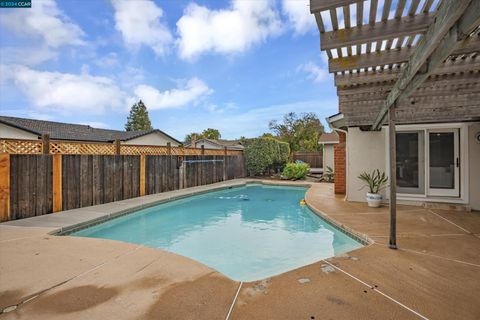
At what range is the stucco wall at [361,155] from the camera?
23.8 feet

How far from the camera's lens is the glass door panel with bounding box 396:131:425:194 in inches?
268

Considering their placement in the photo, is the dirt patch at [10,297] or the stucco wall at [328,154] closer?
the dirt patch at [10,297]

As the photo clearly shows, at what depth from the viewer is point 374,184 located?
22.7 feet

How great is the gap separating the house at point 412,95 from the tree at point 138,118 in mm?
37549

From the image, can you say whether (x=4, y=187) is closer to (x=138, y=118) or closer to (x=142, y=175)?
(x=142, y=175)

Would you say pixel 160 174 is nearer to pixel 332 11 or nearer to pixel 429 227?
pixel 429 227

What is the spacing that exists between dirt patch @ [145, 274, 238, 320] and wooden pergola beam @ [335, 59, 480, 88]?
9.86ft

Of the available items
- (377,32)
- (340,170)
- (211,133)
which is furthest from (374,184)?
(211,133)

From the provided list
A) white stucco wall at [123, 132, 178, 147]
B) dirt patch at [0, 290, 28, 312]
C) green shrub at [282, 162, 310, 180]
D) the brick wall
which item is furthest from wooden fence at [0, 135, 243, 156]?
white stucco wall at [123, 132, 178, 147]

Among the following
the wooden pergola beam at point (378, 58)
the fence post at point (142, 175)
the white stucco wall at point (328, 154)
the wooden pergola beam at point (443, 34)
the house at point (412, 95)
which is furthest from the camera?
the white stucco wall at point (328, 154)

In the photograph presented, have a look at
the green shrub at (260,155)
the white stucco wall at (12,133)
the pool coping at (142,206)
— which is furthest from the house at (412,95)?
the white stucco wall at (12,133)

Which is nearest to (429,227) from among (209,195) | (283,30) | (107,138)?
(209,195)

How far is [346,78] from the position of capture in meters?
3.56

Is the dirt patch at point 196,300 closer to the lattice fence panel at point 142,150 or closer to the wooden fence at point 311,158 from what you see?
the lattice fence panel at point 142,150
